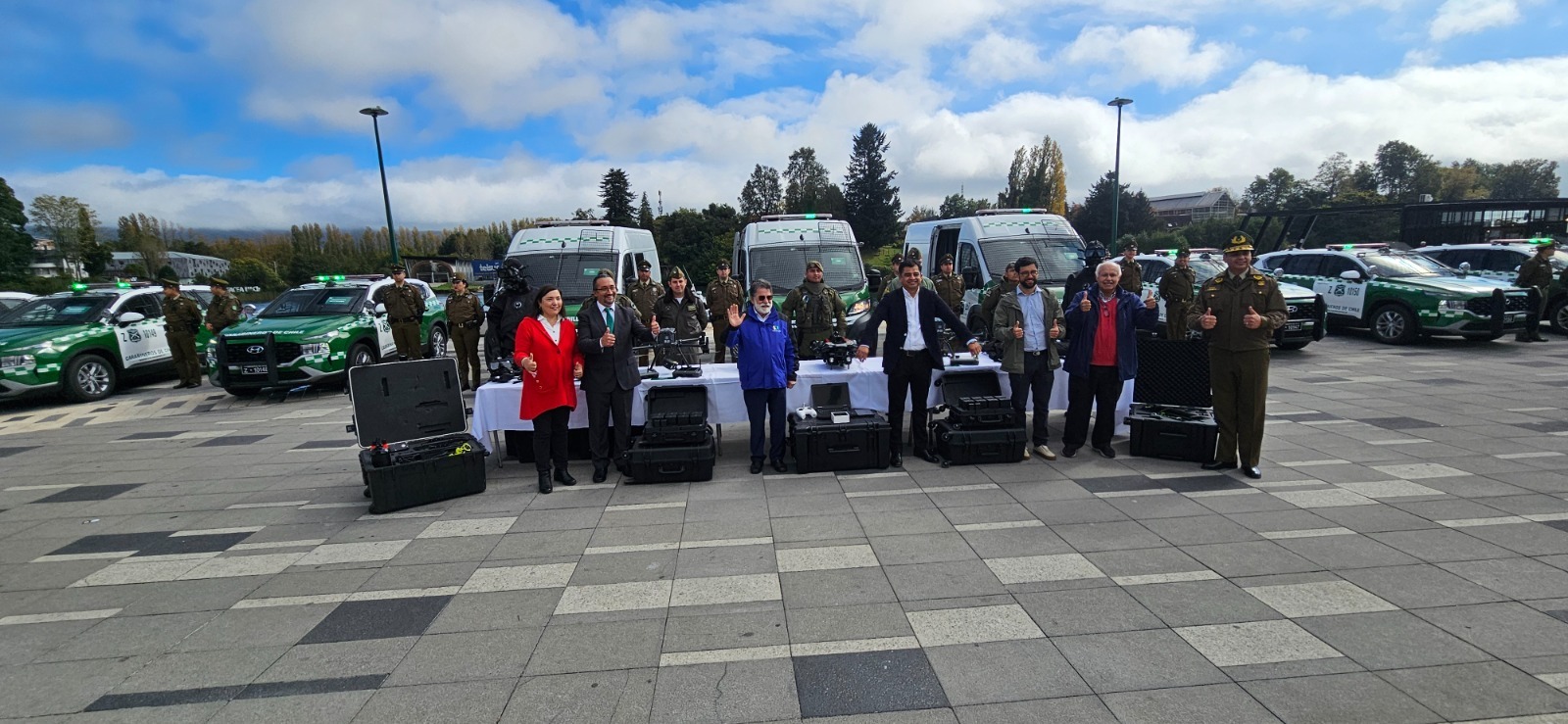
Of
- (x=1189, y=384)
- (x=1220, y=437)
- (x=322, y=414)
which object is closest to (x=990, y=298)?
(x=1189, y=384)

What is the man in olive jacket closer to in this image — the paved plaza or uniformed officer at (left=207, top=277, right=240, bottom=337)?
the paved plaza

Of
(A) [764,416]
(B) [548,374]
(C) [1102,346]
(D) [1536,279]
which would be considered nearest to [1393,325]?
(D) [1536,279]

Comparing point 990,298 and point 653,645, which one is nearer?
point 653,645

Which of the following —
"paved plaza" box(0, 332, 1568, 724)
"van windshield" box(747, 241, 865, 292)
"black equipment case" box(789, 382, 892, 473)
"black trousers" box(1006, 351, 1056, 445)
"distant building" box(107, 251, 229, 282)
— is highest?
"distant building" box(107, 251, 229, 282)

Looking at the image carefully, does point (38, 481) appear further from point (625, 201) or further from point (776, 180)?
point (776, 180)

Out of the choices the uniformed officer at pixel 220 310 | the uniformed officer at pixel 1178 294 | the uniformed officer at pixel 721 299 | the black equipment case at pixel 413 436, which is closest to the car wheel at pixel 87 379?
the uniformed officer at pixel 220 310

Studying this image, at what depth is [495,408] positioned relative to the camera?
6539mm

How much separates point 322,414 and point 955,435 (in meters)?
8.81

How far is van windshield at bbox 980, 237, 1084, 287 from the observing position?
1217 cm

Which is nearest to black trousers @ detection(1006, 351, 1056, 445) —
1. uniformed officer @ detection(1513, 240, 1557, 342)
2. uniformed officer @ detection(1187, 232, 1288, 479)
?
uniformed officer @ detection(1187, 232, 1288, 479)

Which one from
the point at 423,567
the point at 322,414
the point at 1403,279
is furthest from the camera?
the point at 1403,279

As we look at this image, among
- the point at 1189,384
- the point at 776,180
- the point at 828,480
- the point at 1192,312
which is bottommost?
the point at 828,480

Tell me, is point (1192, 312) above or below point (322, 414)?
above

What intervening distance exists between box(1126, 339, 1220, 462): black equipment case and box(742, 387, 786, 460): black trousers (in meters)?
3.25
